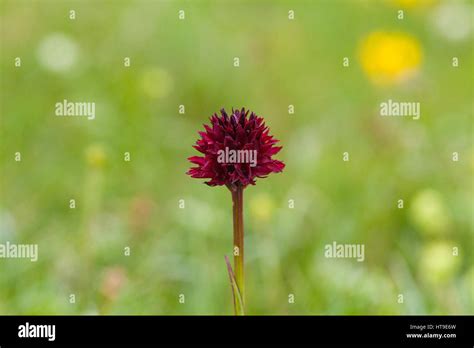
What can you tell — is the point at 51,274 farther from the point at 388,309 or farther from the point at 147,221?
the point at 388,309

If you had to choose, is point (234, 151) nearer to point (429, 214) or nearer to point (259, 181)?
point (429, 214)

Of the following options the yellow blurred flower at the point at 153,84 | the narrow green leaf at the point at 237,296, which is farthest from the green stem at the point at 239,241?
the yellow blurred flower at the point at 153,84

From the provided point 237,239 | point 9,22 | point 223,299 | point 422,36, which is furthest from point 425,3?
point 237,239

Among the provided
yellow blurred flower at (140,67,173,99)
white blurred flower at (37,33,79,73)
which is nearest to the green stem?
yellow blurred flower at (140,67,173,99)

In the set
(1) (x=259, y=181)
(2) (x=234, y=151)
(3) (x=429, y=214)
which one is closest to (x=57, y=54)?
(1) (x=259, y=181)

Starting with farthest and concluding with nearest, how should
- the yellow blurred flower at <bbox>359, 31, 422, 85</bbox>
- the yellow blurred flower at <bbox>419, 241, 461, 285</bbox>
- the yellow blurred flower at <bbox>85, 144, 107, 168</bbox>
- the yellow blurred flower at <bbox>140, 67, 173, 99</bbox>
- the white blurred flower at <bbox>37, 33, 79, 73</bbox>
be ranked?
the yellow blurred flower at <bbox>359, 31, 422, 85</bbox> < the white blurred flower at <bbox>37, 33, 79, 73</bbox> < the yellow blurred flower at <bbox>140, 67, 173, 99</bbox> < the yellow blurred flower at <bbox>419, 241, 461, 285</bbox> < the yellow blurred flower at <bbox>85, 144, 107, 168</bbox>

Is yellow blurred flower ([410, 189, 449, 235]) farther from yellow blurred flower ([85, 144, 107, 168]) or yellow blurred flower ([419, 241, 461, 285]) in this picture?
yellow blurred flower ([85, 144, 107, 168])
